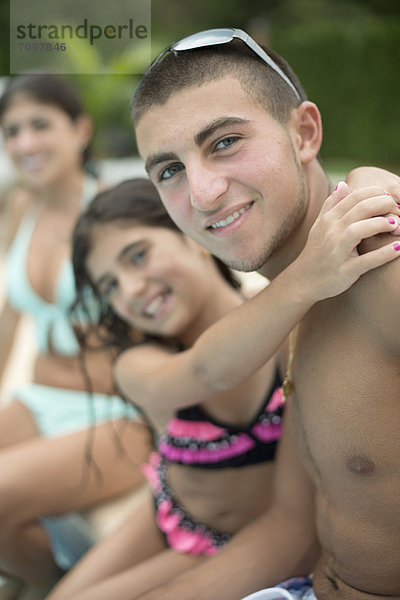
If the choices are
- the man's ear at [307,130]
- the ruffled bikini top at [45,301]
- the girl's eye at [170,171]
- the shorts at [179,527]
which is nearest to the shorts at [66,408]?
the ruffled bikini top at [45,301]

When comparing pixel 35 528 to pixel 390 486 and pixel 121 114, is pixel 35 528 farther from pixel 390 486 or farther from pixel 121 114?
pixel 121 114

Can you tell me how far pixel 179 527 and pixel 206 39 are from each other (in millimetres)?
1560

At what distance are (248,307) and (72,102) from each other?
2.76 meters

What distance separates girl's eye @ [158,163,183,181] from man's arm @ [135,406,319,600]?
A: 0.81 metres

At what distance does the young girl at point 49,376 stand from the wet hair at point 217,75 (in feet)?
5.70

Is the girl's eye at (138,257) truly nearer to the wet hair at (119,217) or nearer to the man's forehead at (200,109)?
the wet hair at (119,217)

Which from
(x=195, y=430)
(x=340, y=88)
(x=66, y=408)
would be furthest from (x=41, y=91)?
(x=340, y=88)

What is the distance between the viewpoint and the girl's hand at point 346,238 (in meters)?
1.17

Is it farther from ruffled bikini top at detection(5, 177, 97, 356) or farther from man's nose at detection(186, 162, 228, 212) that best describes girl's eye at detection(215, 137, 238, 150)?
ruffled bikini top at detection(5, 177, 97, 356)

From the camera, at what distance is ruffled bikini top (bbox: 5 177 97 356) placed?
3.27 meters

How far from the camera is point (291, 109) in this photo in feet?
4.87

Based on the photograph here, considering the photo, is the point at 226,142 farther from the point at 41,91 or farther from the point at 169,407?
the point at 41,91

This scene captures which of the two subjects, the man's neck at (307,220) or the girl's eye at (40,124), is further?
the girl's eye at (40,124)

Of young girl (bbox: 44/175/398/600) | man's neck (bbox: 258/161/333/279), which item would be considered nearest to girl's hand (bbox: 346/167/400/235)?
man's neck (bbox: 258/161/333/279)
